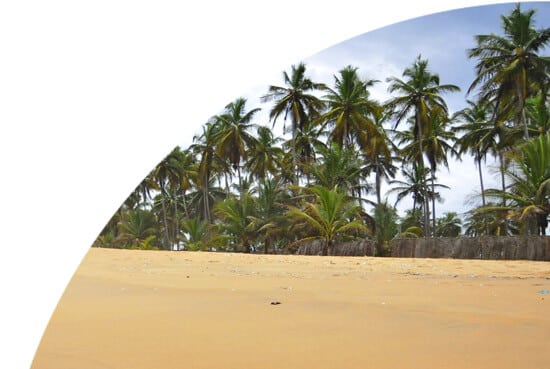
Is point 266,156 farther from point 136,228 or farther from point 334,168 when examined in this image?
point 334,168

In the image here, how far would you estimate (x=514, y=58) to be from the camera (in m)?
16.8

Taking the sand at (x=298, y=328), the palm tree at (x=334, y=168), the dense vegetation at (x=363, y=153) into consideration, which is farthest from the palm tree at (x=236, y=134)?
the sand at (x=298, y=328)

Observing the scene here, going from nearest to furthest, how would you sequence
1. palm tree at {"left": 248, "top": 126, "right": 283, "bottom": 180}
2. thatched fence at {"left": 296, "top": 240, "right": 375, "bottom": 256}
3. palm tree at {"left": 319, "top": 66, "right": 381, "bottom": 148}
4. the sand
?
the sand
thatched fence at {"left": 296, "top": 240, "right": 375, "bottom": 256}
palm tree at {"left": 319, "top": 66, "right": 381, "bottom": 148}
palm tree at {"left": 248, "top": 126, "right": 283, "bottom": 180}

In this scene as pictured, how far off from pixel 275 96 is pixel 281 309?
18729mm

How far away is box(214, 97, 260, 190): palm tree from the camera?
2250cm

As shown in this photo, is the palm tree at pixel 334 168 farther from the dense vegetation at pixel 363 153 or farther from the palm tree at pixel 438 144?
the palm tree at pixel 438 144

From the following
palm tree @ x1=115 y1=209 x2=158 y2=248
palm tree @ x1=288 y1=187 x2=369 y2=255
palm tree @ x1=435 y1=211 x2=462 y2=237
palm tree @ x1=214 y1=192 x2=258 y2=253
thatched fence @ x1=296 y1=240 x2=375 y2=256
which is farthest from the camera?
palm tree @ x1=435 y1=211 x2=462 y2=237

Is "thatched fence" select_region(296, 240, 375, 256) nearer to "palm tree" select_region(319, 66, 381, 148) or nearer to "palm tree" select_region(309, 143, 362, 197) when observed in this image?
"palm tree" select_region(309, 143, 362, 197)

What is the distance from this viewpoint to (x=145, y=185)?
27.5 meters

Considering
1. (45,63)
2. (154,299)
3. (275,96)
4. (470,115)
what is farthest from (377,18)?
(470,115)

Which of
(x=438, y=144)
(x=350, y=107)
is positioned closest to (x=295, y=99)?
(x=350, y=107)

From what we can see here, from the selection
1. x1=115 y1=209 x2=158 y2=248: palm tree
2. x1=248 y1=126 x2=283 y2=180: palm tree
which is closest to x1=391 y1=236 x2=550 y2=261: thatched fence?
x1=248 y1=126 x2=283 y2=180: palm tree

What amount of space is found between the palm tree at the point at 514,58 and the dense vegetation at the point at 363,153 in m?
0.04

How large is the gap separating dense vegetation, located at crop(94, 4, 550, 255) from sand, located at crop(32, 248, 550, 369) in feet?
32.8
